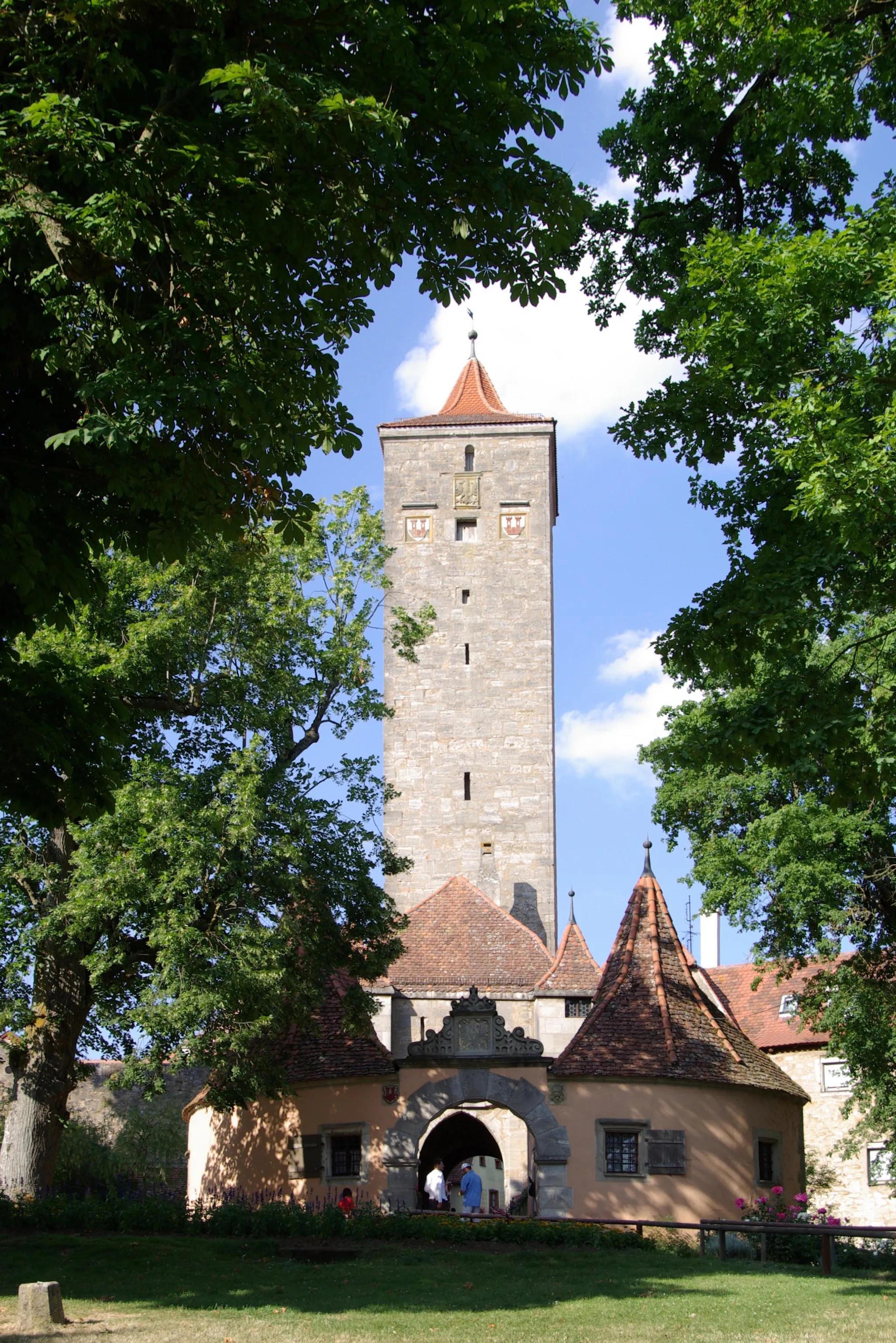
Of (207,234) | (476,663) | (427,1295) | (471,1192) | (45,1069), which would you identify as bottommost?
(471,1192)

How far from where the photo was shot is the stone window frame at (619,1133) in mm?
18703

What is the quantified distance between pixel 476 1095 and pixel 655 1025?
295 cm

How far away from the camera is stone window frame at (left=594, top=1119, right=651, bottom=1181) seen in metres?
18.7

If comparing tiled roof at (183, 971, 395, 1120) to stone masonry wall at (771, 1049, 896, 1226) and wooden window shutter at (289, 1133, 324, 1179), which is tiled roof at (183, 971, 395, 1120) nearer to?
wooden window shutter at (289, 1133, 324, 1179)

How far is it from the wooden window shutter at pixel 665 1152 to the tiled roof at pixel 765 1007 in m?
12.0

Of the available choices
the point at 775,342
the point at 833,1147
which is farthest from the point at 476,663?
the point at 775,342

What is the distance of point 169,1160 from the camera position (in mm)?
34938

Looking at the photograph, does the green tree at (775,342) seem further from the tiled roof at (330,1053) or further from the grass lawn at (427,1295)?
the tiled roof at (330,1053)

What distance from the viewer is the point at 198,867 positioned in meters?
16.9

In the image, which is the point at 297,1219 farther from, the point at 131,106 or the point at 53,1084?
the point at 131,106

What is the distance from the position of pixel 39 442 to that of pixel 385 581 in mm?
13868

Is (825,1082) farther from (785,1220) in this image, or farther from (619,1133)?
(619,1133)

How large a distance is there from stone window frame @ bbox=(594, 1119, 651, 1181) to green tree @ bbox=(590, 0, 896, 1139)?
278 inches

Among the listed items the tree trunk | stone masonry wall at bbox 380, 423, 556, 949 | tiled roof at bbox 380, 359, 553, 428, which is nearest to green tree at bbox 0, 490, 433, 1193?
the tree trunk
